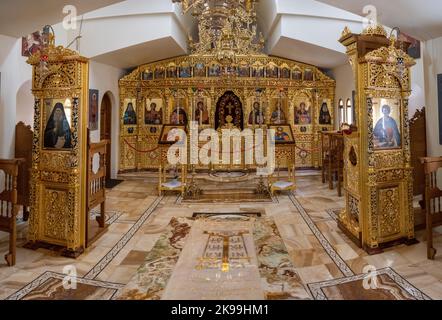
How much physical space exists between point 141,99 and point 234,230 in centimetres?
690

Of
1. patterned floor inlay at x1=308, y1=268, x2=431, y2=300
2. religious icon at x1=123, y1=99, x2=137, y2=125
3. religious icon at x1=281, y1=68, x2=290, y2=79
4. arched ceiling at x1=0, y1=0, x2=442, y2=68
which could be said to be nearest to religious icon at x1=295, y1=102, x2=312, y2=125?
religious icon at x1=281, y1=68, x2=290, y2=79

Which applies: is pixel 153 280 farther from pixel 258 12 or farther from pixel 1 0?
pixel 258 12

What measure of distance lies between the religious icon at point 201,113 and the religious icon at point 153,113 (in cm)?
124

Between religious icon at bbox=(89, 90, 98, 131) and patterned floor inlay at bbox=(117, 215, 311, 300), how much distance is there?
15.6 feet

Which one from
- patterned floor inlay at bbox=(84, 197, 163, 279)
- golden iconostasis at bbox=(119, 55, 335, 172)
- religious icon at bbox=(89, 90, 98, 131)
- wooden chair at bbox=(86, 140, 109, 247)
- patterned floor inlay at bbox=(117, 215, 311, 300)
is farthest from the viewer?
golden iconostasis at bbox=(119, 55, 335, 172)

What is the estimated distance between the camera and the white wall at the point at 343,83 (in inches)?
336

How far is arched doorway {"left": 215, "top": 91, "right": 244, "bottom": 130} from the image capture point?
9.85 m

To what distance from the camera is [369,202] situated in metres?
3.52

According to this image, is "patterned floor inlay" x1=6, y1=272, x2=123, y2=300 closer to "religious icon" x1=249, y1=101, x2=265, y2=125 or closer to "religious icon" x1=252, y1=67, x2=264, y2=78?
"religious icon" x1=249, y1=101, x2=265, y2=125

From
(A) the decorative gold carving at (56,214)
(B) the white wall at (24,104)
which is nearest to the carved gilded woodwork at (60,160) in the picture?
(A) the decorative gold carving at (56,214)

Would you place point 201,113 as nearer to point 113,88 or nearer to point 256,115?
Result: point 256,115

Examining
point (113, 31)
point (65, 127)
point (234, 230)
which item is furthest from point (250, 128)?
point (65, 127)

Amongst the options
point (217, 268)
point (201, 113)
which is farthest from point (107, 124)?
point (217, 268)

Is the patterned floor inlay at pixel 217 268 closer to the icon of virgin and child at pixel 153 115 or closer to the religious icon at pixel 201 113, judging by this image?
the religious icon at pixel 201 113
